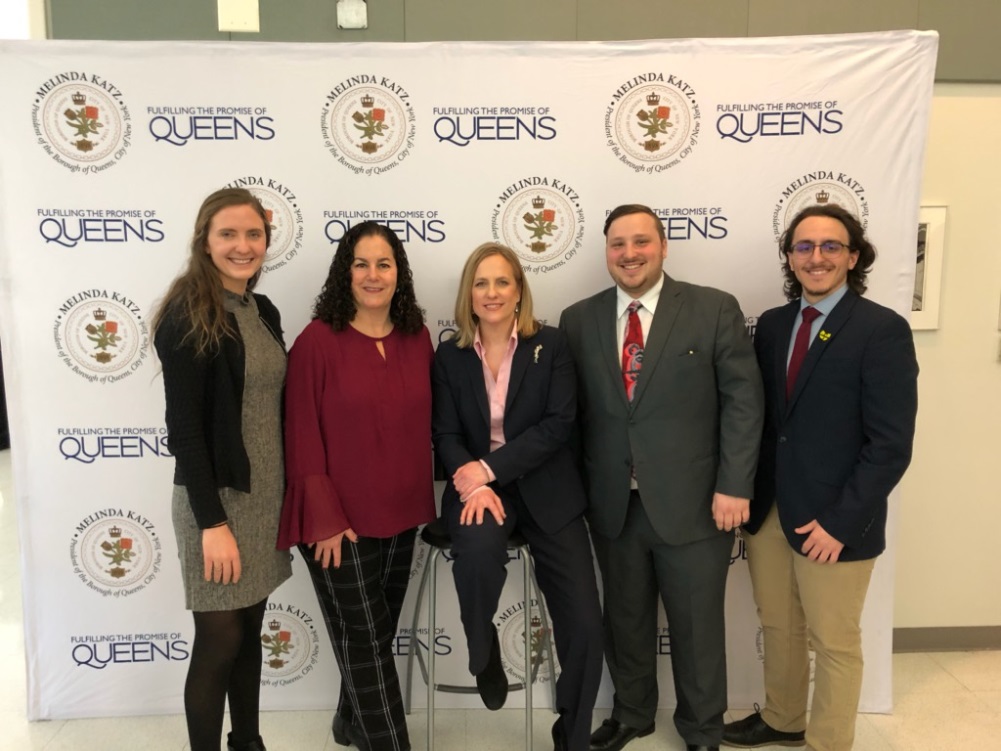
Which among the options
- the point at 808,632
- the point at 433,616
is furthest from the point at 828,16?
the point at 433,616

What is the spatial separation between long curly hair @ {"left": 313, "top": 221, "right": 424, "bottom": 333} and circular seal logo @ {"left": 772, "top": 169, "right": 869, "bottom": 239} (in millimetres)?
1477

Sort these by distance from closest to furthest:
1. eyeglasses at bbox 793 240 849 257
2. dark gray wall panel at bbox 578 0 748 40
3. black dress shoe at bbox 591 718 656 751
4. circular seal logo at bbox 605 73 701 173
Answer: eyeglasses at bbox 793 240 849 257 < black dress shoe at bbox 591 718 656 751 < circular seal logo at bbox 605 73 701 173 < dark gray wall panel at bbox 578 0 748 40

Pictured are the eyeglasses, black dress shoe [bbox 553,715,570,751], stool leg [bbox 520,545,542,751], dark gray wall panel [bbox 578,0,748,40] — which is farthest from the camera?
dark gray wall panel [bbox 578,0,748,40]

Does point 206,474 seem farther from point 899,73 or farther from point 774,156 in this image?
point 899,73

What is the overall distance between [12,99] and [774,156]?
283cm

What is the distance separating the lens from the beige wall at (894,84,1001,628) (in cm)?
271

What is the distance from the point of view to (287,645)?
265cm

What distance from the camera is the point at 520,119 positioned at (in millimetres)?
2434

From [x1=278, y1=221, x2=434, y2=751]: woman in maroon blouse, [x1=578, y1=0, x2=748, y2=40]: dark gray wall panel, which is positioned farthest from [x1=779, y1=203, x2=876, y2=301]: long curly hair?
→ [x1=278, y1=221, x2=434, y2=751]: woman in maroon blouse

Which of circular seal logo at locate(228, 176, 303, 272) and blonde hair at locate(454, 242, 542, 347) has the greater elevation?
circular seal logo at locate(228, 176, 303, 272)

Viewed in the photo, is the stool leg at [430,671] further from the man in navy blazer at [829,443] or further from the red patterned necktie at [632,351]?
the man in navy blazer at [829,443]

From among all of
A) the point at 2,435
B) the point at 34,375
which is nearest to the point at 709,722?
the point at 34,375

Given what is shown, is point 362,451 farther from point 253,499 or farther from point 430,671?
point 430,671

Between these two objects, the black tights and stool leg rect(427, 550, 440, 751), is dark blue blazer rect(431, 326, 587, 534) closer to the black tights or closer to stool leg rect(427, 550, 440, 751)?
stool leg rect(427, 550, 440, 751)
